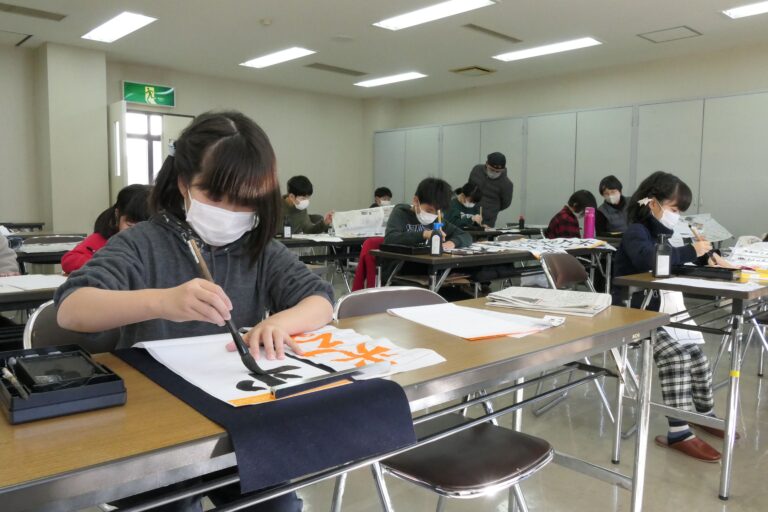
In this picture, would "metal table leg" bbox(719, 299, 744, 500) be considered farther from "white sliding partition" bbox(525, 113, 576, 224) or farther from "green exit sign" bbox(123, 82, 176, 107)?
"green exit sign" bbox(123, 82, 176, 107)

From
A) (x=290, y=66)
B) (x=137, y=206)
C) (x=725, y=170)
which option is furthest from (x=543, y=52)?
(x=137, y=206)

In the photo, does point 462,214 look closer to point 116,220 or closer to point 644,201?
point 644,201

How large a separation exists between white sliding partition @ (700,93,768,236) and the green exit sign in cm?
639

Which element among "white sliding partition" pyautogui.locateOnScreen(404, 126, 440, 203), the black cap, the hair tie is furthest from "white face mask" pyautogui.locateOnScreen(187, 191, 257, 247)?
"white sliding partition" pyautogui.locateOnScreen(404, 126, 440, 203)

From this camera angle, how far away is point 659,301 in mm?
2543

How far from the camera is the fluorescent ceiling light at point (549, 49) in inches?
245

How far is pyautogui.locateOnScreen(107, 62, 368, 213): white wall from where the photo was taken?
8164mm

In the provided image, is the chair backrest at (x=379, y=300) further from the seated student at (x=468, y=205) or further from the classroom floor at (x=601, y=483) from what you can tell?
the seated student at (x=468, y=205)

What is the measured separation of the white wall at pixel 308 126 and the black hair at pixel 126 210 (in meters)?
5.76

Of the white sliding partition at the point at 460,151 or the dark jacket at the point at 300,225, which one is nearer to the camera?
the dark jacket at the point at 300,225

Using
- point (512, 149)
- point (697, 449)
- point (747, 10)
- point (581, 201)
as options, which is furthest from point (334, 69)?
point (697, 449)

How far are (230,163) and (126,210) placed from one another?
136cm

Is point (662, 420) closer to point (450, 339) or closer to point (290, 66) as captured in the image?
point (450, 339)

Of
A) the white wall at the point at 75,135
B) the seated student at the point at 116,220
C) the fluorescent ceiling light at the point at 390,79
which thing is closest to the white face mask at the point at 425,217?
the seated student at the point at 116,220
